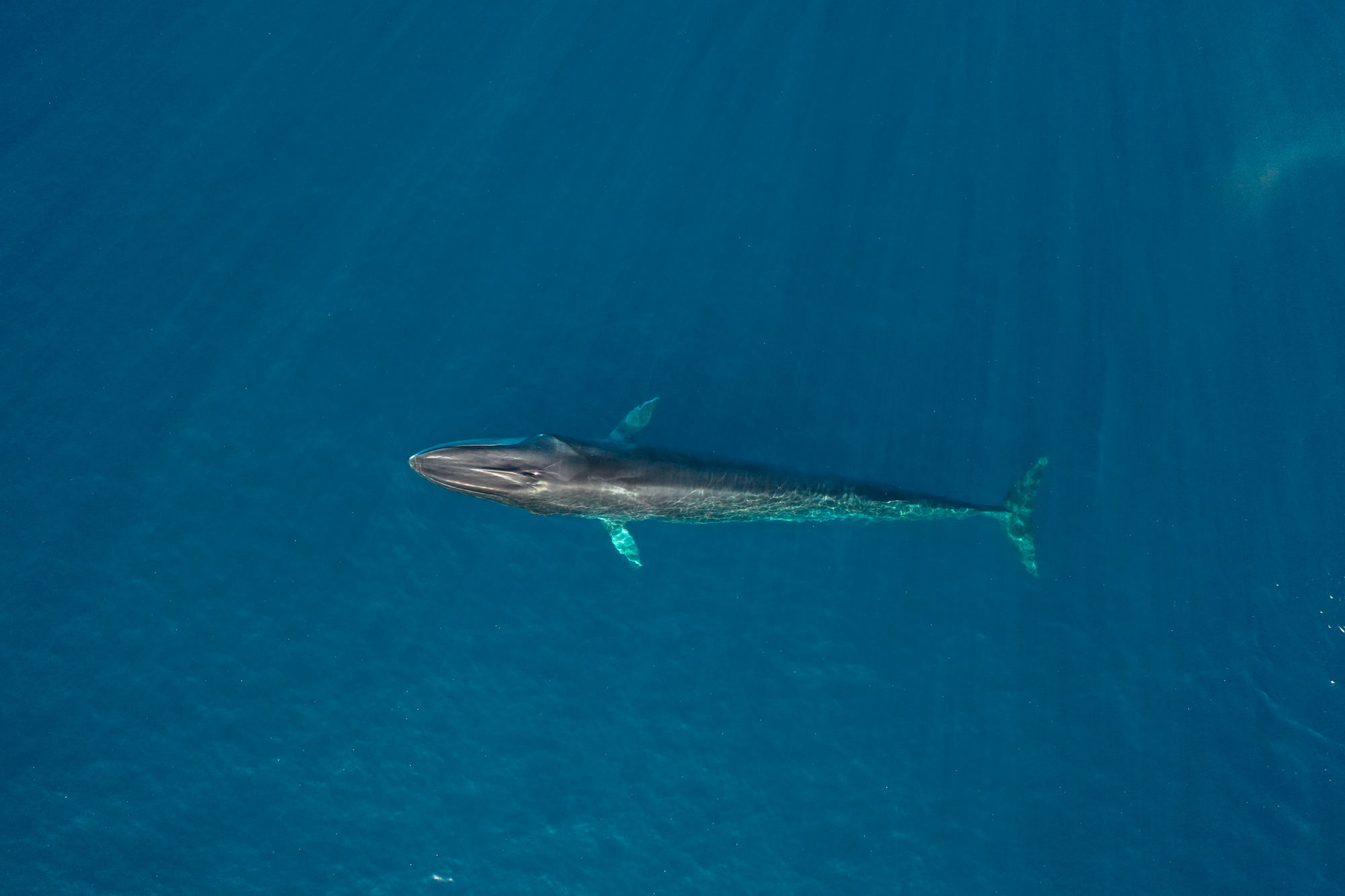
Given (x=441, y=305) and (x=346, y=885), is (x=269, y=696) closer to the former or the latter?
(x=346, y=885)

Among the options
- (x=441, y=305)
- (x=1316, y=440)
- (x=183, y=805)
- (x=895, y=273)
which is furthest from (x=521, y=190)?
(x=1316, y=440)

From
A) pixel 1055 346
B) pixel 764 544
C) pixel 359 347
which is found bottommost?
pixel 764 544

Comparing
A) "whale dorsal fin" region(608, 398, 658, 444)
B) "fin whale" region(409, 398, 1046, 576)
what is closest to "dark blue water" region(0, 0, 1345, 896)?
"whale dorsal fin" region(608, 398, 658, 444)

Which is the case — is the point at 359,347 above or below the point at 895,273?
below

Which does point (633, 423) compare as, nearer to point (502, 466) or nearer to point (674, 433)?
point (674, 433)

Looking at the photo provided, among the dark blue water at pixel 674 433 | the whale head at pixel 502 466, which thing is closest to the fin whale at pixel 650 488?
the whale head at pixel 502 466

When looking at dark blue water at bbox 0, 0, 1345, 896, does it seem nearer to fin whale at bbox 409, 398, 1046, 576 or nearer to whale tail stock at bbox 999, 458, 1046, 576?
whale tail stock at bbox 999, 458, 1046, 576
